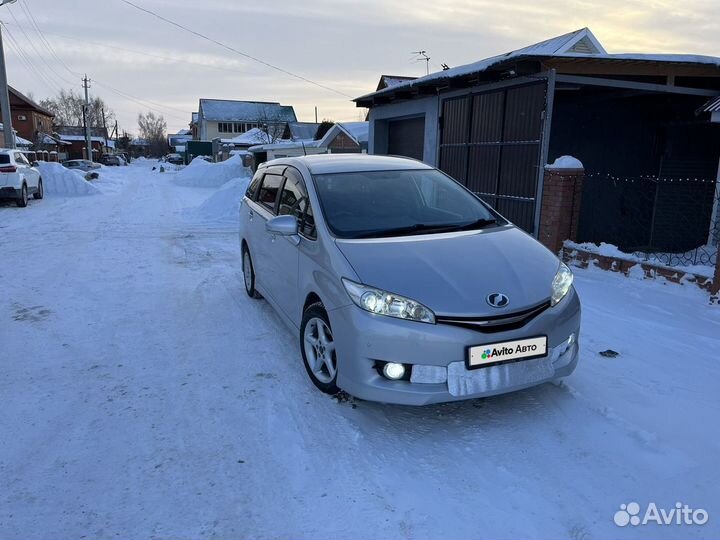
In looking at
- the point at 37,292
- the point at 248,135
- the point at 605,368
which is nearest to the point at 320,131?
the point at 248,135

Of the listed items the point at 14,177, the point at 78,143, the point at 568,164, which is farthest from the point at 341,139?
the point at 78,143

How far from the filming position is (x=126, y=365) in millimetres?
4488

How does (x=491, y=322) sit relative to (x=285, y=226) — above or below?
below

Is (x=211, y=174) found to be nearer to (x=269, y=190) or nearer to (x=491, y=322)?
(x=269, y=190)

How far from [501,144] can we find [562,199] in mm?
2446

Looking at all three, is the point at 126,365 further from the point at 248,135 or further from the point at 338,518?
the point at 248,135

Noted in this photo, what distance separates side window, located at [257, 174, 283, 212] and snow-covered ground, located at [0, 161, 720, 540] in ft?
4.05

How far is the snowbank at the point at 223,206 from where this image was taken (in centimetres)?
1486

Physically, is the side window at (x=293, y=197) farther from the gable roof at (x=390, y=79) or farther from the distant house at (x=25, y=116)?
the distant house at (x=25, y=116)

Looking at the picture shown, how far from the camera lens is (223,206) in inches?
617

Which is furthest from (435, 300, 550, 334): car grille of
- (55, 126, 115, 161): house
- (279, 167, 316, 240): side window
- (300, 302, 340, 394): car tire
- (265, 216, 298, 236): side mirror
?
(55, 126, 115, 161): house

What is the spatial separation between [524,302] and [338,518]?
1.65 meters

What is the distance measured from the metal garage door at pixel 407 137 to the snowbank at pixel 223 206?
459cm

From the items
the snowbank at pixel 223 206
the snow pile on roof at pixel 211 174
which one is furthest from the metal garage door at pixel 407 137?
the snow pile on roof at pixel 211 174
